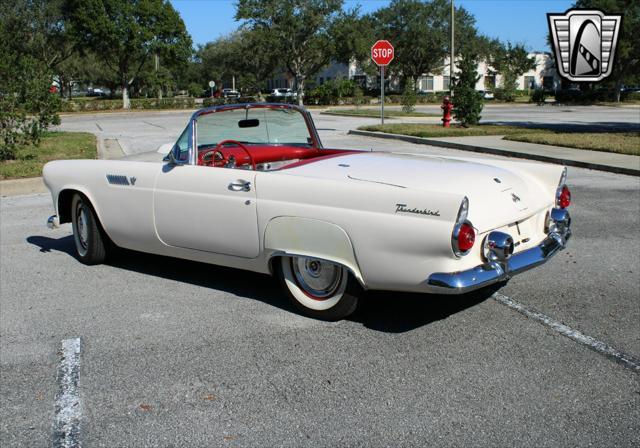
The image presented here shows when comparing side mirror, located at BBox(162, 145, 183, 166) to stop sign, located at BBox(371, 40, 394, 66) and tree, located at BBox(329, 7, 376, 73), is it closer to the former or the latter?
stop sign, located at BBox(371, 40, 394, 66)

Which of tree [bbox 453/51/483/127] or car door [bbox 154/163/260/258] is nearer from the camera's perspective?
car door [bbox 154/163/260/258]

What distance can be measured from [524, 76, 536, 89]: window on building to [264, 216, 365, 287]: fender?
91237 mm

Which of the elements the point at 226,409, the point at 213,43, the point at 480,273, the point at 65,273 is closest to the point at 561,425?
the point at 480,273

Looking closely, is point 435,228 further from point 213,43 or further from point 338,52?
point 213,43

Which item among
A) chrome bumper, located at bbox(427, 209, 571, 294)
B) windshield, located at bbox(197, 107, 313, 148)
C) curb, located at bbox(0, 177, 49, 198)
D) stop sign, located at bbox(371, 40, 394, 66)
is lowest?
curb, located at bbox(0, 177, 49, 198)

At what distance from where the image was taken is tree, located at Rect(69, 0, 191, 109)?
49.8 metres

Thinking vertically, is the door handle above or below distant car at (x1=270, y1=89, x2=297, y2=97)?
below

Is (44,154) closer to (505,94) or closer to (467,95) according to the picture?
(467,95)

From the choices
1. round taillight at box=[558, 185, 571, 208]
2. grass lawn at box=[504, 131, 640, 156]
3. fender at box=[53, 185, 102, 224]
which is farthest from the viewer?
grass lawn at box=[504, 131, 640, 156]

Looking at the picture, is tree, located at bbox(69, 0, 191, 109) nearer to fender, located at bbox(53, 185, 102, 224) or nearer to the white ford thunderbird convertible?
fender, located at bbox(53, 185, 102, 224)

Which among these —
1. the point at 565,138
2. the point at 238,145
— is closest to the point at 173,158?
the point at 238,145

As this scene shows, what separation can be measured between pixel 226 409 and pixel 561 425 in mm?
1563
